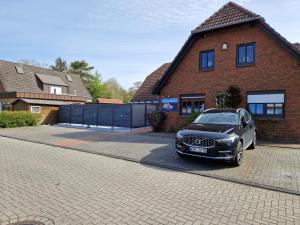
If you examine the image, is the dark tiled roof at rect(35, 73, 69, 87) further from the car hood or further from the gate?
the car hood

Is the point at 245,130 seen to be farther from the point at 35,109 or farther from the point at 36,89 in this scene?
the point at 36,89

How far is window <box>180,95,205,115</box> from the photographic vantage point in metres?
15.5

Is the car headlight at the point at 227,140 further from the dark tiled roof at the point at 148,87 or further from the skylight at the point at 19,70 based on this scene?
the skylight at the point at 19,70

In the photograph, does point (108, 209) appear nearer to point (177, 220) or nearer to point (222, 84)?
point (177, 220)

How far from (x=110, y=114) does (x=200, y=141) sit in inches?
608

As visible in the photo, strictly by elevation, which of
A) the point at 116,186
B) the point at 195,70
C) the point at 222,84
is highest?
the point at 195,70

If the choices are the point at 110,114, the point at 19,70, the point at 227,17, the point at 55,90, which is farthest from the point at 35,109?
the point at 227,17

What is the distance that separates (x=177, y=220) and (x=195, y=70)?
12770 mm

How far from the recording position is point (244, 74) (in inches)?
539

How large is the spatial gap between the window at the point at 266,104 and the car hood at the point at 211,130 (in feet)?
19.7

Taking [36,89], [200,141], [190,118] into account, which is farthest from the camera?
[36,89]

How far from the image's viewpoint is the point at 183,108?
16266 mm

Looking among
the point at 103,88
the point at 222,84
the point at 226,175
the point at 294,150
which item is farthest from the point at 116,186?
the point at 103,88

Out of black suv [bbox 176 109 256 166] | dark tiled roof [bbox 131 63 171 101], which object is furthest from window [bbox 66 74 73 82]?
black suv [bbox 176 109 256 166]
